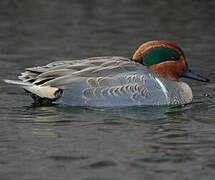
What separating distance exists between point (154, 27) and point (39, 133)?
375 inches

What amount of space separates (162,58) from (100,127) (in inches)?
74.5

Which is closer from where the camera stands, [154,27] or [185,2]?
[154,27]

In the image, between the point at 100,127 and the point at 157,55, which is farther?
the point at 157,55

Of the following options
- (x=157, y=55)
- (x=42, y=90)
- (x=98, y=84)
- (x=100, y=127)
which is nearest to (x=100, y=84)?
(x=98, y=84)

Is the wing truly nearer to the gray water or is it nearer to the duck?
the duck

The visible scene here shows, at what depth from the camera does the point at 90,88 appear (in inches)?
388

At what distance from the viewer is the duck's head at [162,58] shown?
10.3 m

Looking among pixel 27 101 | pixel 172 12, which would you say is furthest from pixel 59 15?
pixel 27 101

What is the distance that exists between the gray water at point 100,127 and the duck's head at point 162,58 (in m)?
0.53

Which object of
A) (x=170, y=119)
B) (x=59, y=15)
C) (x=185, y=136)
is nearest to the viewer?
(x=185, y=136)

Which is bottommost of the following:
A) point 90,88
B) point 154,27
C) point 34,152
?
point 34,152

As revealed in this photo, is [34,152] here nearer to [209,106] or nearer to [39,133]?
[39,133]

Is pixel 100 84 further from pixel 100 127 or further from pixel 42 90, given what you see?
pixel 100 127

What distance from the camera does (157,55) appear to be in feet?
33.8
